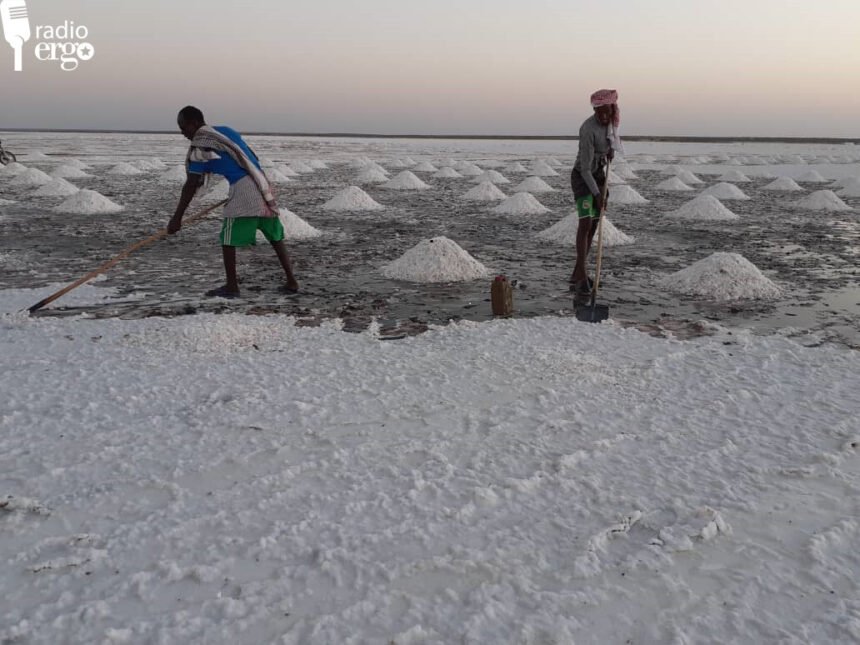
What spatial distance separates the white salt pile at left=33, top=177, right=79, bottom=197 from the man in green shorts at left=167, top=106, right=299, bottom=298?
28.9ft

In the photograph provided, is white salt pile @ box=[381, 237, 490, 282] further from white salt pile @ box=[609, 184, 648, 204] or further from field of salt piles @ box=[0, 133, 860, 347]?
white salt pile @ box=[609, 184, 648, 204]

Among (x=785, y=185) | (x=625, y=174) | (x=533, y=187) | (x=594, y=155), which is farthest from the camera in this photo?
(x=625, y=174)

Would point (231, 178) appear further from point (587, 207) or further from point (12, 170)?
point (12, 170)

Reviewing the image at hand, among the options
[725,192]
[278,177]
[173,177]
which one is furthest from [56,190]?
[725,192]

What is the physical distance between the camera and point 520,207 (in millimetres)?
9719

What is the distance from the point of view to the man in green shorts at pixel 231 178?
376 centimetres

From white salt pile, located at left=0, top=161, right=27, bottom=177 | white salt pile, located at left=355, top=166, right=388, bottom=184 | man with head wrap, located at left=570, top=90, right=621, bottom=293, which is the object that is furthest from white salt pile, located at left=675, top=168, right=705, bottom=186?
white salt pile, located at left=0, top=161, right=27, bottom=177

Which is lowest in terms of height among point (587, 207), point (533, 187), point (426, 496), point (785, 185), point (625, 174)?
point (426, 496)

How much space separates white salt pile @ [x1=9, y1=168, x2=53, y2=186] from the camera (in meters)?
12.5

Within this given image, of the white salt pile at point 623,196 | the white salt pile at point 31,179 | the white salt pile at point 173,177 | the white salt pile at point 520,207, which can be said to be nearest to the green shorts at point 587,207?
the white salt pile at point 520,207

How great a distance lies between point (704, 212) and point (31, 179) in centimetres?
1276

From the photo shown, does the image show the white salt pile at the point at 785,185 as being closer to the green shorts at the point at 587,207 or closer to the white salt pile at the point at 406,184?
the white salt pile at the point at 406,184

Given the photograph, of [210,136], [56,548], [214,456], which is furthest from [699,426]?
[210,136]

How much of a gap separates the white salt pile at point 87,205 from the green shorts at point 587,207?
299 inches
